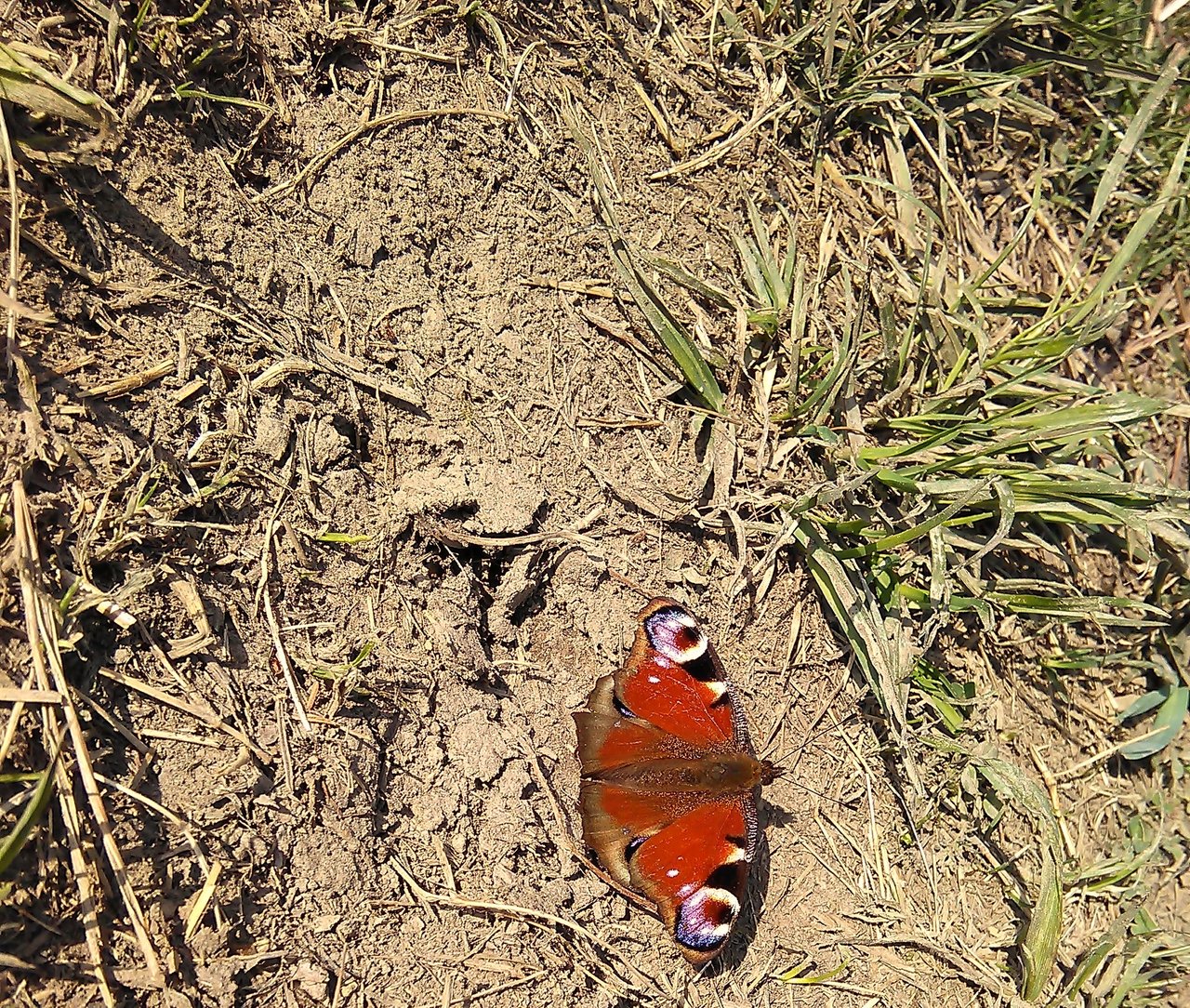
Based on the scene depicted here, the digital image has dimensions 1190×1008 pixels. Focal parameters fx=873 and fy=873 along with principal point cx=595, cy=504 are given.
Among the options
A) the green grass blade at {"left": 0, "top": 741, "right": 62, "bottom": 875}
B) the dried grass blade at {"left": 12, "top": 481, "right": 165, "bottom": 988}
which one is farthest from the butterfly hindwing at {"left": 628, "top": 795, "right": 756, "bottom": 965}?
the green grass blade at {"left": 0, "top": 741, "right": 62, "bottom": 875}

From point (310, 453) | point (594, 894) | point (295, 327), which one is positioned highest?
point (295, 327)

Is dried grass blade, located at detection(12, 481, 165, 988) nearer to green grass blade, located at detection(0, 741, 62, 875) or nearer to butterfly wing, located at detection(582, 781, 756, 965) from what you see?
green grass blade, located at detection(0, 741, 62, 875)

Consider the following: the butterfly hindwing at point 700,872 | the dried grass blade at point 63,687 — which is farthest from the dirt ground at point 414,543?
the butterfly hindwing at point 700,872

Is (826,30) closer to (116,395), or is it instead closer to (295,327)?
(295,327)

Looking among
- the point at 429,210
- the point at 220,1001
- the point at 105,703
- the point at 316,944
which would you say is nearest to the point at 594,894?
the point at 316,944

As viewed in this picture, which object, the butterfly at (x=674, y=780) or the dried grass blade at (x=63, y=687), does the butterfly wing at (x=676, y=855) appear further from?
the dried grass blade at (x=63, y=687)

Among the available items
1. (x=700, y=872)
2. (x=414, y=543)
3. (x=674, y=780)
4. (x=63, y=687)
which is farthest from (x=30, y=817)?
(x=700, y=872)

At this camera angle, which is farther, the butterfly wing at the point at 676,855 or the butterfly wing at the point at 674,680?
the butterfly wing at the point at 674,680
